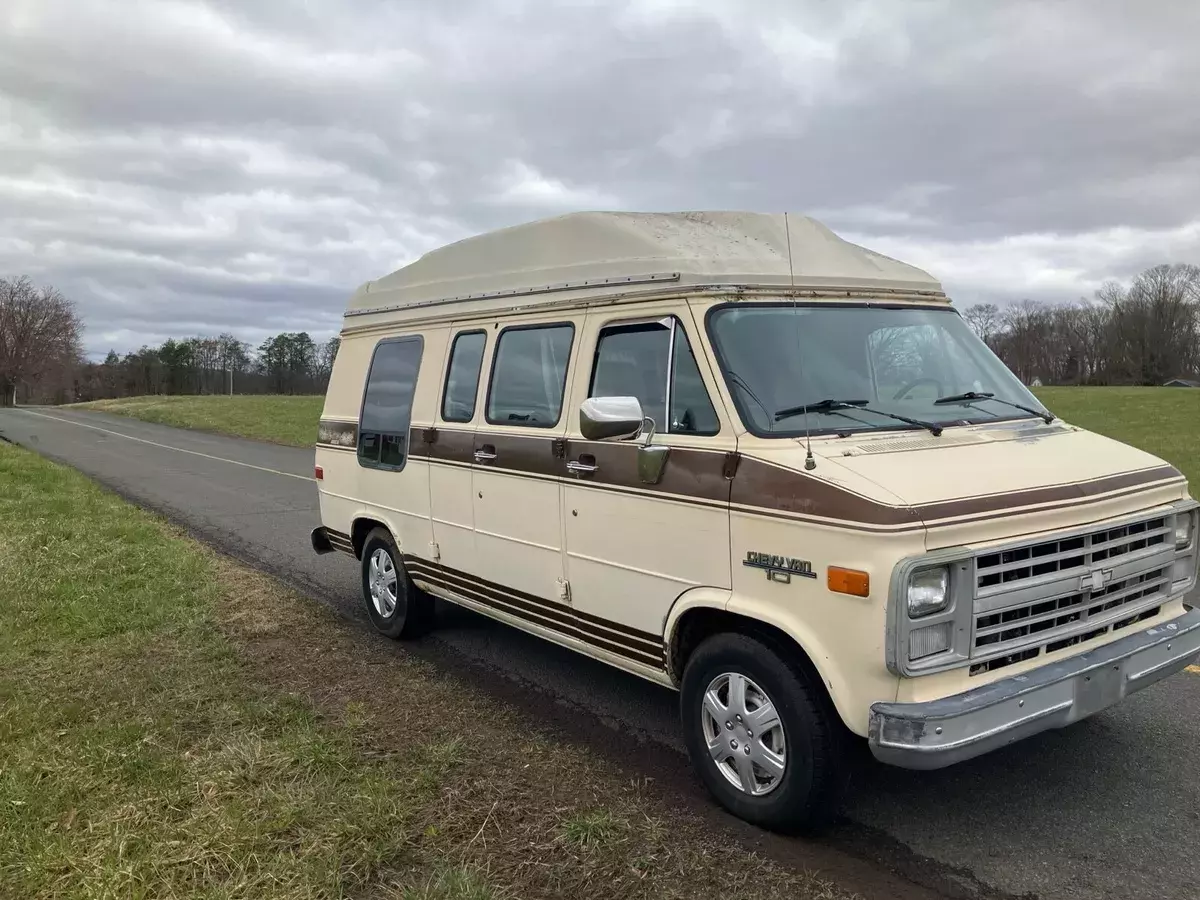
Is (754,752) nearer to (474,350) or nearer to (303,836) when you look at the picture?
(303,836)

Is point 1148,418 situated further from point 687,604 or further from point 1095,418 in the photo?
point 687,604

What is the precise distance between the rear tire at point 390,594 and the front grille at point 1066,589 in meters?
4.13

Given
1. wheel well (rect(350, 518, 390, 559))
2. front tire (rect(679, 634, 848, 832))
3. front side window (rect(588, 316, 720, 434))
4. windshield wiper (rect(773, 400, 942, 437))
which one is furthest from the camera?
wheel well (rect(350, 518, 390, 559))

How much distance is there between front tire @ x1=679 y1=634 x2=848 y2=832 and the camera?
11.7ft

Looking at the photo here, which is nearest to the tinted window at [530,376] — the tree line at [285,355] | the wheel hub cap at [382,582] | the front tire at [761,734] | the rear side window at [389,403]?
the rear side window at [389,403]

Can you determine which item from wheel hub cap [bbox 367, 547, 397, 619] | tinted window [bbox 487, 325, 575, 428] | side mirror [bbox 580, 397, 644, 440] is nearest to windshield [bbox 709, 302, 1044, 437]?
side mirror [bbox 580, 397, 644, 440]

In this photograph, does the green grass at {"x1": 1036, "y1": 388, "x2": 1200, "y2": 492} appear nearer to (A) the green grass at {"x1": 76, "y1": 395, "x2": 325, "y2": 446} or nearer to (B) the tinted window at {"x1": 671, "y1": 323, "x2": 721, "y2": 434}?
(B) the tinted window at {"x1": 671, "y1": 323, "x2": 721, "y2": 434}

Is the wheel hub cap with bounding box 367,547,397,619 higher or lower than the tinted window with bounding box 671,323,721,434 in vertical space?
lower

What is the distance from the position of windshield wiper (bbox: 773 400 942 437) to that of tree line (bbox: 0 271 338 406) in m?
83.4

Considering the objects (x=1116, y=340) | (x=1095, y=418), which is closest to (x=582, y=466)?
(x=1095, y=418)

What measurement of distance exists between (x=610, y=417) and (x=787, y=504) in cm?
89

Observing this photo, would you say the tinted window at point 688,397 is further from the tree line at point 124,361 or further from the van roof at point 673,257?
the tree line at point 124,361

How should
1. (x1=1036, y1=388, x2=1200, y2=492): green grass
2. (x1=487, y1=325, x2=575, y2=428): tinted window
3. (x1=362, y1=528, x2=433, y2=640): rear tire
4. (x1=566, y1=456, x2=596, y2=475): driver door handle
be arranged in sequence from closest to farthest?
(x1=566, y1=456, x2=596, y2=475): driver door handle → (x1=487, y1=325, x2=575, y2=428): tinted window → (x1=362, y1=528, x2=433, y2=640): rear tire → (x1=1036, y1=388, x2=1200, y2=492): green grass

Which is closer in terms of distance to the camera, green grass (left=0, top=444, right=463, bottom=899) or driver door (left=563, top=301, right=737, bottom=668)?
green grass (left=0, top=444, right=463, bottom=899)
